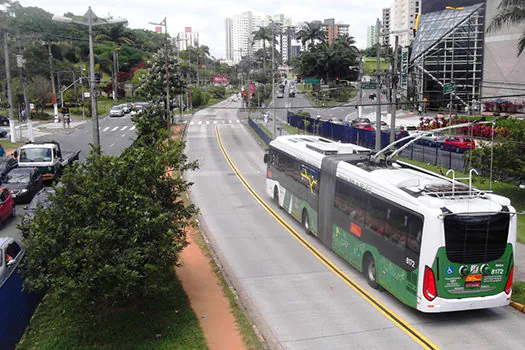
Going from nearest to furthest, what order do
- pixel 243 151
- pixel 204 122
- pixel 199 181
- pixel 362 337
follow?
pixel 362 337 → pixel 199 181 → pixel 243 151 → pixel 204 122

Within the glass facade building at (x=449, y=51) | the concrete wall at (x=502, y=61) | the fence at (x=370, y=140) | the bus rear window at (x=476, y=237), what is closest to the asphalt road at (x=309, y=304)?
the bus rear window at (x=476, y=237)

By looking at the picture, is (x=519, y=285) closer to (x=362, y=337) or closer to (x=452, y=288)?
(x=452, y=288)

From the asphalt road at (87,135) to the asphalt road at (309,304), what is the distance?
23.9 m

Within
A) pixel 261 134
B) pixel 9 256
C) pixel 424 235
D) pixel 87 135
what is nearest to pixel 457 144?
pixel 261 134

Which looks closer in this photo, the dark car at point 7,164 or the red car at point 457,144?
the dark car at point 7,164

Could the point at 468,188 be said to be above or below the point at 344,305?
above

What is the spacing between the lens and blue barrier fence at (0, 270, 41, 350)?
11.3 meters

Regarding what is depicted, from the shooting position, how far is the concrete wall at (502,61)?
68.9m

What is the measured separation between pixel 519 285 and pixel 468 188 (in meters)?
3.69

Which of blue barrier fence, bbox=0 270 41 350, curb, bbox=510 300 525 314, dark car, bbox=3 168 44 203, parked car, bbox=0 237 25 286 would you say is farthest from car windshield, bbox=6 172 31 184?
curb, bbox=510 300 525 314

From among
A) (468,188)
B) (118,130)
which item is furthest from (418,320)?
(118,130)

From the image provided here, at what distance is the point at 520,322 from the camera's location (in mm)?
13594

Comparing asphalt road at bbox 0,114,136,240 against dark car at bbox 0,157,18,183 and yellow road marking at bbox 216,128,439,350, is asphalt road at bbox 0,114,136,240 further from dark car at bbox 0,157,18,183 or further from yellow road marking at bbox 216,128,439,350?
yellow road marking at bbox 216,128,439,350

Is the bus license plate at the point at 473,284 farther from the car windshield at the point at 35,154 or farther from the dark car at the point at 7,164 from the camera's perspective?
the car windshield at the point at 35,154
